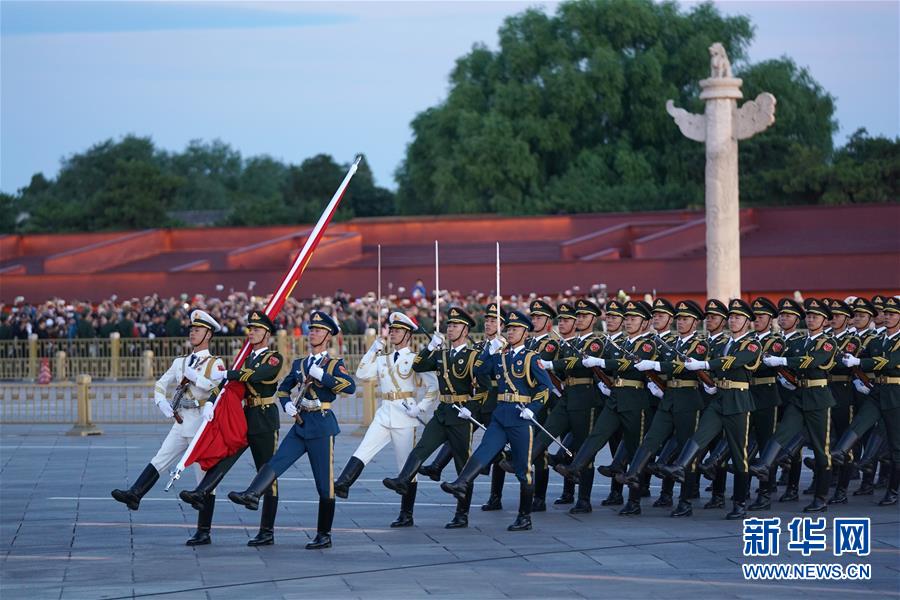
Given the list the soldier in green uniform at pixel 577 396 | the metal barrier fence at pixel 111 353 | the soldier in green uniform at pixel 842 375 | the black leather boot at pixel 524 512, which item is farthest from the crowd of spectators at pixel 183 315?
the black leather boot at pixel 524 512

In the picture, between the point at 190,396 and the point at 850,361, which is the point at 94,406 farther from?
the point at 850,361

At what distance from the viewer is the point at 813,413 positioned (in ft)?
42.6

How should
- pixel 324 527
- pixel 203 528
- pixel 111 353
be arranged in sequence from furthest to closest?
pixel 111 353 < pixel 203 528 < pixel 324 527

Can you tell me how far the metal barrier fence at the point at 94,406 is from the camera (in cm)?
A: 2130

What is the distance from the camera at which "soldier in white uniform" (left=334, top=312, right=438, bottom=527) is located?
40.1ft

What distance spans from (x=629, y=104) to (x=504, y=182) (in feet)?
17.8

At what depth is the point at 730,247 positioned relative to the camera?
2953cm

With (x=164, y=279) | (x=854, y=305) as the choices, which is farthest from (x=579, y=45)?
(x=854, y=305)

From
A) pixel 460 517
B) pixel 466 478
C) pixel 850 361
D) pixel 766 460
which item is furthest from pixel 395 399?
pixel 850 361

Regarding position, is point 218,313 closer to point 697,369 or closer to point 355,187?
point 697,369

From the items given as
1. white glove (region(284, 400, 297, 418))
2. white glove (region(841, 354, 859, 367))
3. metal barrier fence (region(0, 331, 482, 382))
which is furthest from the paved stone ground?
metal barrier fence (region(0, 331, 482, 382))

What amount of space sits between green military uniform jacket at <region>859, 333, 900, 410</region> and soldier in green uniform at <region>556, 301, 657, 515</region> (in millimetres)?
1993

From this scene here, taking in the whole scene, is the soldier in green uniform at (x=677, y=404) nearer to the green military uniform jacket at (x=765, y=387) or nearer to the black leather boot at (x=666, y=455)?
the black leather boot at (x=666, y=455)

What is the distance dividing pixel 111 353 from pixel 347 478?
1870cm
